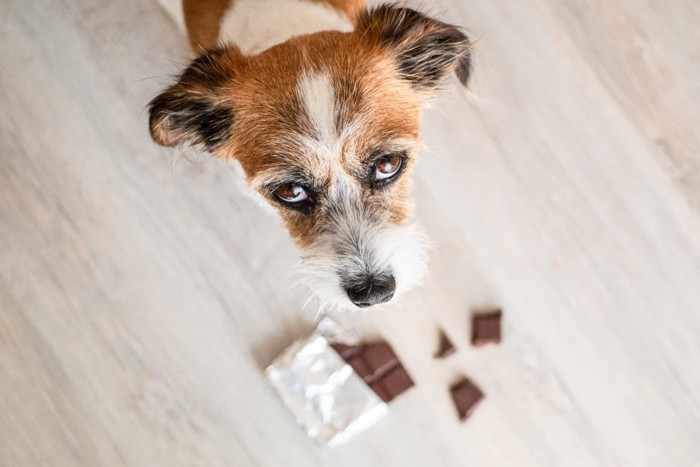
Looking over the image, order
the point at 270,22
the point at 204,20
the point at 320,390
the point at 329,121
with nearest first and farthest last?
1. the point at 329,121
2. the point at 270,22
3. the point at 204,20
4. the point at 320,390

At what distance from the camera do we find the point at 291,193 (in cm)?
126

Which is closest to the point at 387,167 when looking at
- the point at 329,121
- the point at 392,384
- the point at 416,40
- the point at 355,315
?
the point at 329,121

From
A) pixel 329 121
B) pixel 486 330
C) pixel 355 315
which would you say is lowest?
pixel 486 330

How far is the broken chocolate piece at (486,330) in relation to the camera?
1.74 metres

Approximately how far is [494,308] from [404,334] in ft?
0.98

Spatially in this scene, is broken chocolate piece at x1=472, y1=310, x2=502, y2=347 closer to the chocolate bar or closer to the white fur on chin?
the chocolate bar

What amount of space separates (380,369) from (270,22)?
3.41 ft

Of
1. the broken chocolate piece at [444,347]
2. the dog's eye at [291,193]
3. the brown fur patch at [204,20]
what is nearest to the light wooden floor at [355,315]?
the broken chocolate piece at [444,347]

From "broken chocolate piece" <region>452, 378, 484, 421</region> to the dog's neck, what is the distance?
3.65ft

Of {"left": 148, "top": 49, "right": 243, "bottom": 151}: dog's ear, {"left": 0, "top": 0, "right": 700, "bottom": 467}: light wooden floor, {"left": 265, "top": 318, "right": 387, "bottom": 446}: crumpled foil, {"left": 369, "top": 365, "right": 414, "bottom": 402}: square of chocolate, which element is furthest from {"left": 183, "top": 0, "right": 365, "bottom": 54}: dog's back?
{"left": 369, "top": 365, "right": 414, "bottom": 402}: square of chocolate

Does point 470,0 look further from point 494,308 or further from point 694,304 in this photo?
point 694,304

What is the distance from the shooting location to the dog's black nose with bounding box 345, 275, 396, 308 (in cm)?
128

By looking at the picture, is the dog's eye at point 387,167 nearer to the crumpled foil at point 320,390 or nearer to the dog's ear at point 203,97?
the dog's ear at point 203,97

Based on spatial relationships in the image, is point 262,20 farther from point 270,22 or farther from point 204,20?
point 204,20
